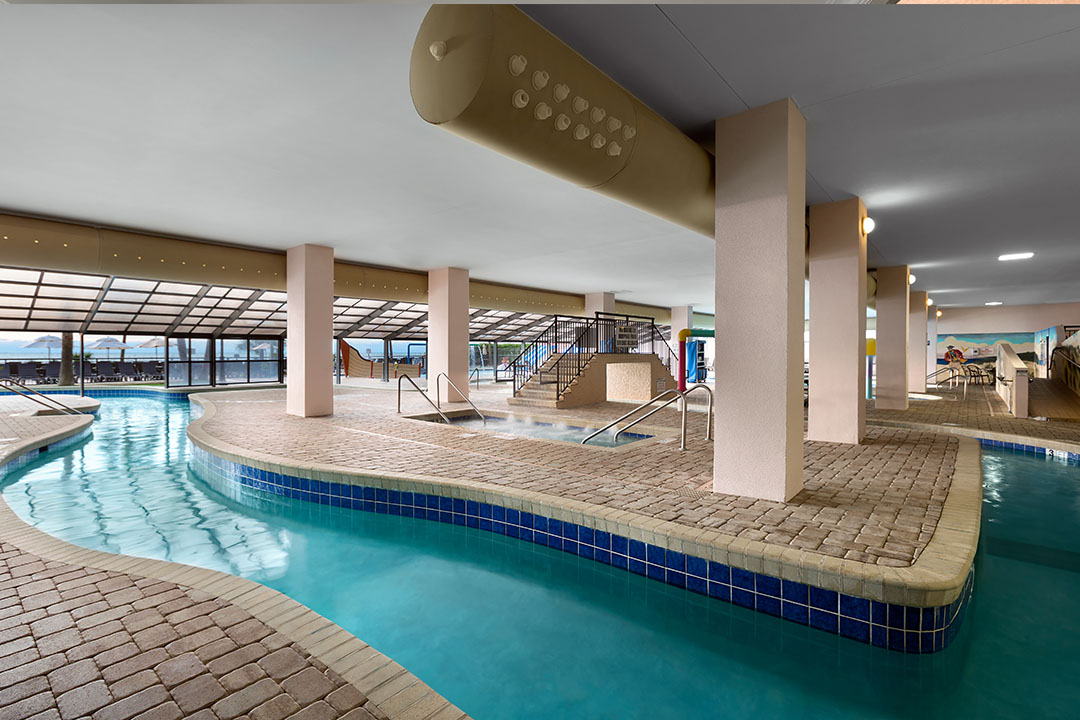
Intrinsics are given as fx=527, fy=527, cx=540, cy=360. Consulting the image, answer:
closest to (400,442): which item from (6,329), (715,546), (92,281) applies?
(715,546)

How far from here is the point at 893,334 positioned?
9867 mm

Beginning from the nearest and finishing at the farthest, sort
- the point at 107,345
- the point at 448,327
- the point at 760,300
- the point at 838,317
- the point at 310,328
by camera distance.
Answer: the point at 760,300
the point at 838,317
the point at 310,328
the point at 448,327
the point at 107,345

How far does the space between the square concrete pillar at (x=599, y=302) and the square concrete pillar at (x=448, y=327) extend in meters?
5.17

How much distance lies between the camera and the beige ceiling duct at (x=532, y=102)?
2.55 m

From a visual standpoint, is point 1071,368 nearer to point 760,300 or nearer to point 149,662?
point 760,300

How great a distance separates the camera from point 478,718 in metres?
2.30

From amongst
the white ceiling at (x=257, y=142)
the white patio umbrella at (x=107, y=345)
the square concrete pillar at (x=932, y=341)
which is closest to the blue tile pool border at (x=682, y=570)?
the white ceiling at (x=257, y=142)

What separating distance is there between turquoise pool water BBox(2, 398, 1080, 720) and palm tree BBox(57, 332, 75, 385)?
14.9 metres

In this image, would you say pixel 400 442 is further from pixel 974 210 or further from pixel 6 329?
pixel 6 329

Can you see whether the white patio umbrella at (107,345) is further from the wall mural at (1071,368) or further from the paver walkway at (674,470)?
the wall mural at (1071,368)

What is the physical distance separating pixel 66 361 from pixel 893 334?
22.5 m

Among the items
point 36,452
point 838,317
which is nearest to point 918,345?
point 838,317

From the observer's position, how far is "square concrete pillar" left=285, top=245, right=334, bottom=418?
8.68 meters

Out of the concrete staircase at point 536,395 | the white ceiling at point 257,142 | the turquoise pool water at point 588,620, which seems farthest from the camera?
the concrete staircase at point 536,395
